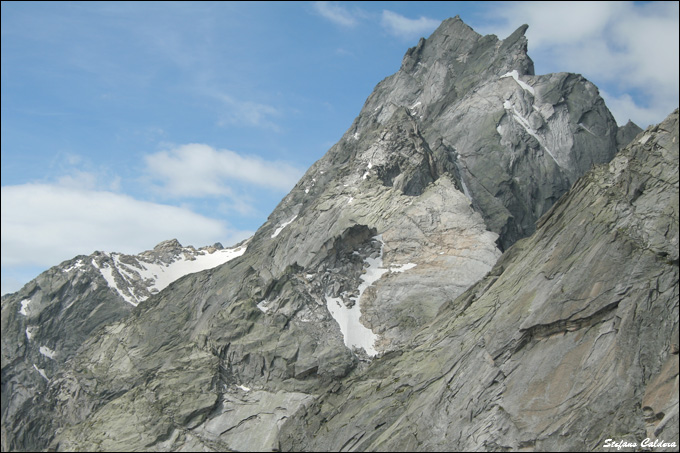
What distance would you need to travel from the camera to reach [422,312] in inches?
2670

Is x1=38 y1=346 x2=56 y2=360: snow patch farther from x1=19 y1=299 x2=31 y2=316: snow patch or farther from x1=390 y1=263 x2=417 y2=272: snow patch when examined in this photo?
x1=390 y1=263 x2=417 y2=272: snow patch

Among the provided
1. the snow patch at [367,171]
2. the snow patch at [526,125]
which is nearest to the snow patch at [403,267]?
the snow patch at [367,171]

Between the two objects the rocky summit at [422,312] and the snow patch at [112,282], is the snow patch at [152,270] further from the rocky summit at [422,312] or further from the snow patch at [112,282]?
the rocky summit at [422,312]

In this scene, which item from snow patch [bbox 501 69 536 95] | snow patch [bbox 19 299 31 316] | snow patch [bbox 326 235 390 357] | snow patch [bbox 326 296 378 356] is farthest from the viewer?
snow patch [bbox 501 69 536 95]

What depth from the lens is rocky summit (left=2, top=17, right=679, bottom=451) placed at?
144 feet

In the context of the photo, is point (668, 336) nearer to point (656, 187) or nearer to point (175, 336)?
point (656, 187)

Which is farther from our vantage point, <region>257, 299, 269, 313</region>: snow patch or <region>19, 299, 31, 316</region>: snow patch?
<region>19, 299, 31, 316</region>: snow patch

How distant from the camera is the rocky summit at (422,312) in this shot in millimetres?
43969

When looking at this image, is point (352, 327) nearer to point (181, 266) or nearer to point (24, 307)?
point (24, 307)

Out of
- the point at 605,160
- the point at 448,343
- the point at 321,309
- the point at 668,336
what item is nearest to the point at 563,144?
the point at 605,160

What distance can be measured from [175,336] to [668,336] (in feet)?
171

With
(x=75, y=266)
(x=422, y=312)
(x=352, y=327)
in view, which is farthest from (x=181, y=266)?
(x=422, y=312)

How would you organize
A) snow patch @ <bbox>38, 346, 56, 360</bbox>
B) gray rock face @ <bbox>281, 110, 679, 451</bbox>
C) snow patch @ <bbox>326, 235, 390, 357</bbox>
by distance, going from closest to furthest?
1. gray rock face @ <bbox>281, 110, 679, 451</bbox>
2. snow patch @ <bbox>326, 235, 390, 357</bbox>
3. snow patch @ <bbox>38, 346, 56, 360</bbox>

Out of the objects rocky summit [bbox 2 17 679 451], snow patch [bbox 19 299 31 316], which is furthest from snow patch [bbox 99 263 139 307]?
snow patch [bbox 19 299 31 316]
